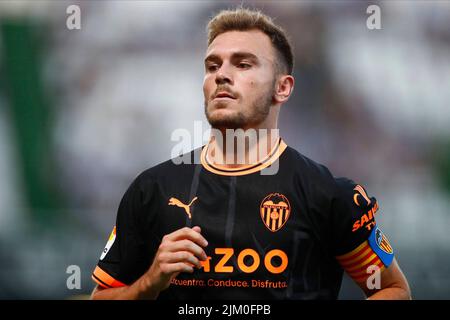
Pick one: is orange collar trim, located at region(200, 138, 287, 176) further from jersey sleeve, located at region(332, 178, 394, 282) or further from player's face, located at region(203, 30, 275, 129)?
jersey sleeve, located at region(332, 178, 394, 282)

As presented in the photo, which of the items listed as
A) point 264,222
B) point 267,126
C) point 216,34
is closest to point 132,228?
point 264,222

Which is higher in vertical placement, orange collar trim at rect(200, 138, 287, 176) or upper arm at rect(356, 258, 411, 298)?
orange collar trim at rect(200, 138, 287, 176)

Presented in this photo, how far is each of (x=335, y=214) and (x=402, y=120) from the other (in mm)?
2344

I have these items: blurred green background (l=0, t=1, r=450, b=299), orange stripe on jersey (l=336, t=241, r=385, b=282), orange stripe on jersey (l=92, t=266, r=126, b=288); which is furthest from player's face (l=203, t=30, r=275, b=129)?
blurred green background (l=0, t=1, r=450, b=299)

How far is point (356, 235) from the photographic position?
2947 millimetres

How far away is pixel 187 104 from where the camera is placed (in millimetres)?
4828

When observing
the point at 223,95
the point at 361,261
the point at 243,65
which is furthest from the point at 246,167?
the point at 361,261

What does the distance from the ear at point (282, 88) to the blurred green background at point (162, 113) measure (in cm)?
155

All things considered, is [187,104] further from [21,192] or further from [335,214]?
[335,214]

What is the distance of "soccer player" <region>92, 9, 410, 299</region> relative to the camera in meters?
2.84

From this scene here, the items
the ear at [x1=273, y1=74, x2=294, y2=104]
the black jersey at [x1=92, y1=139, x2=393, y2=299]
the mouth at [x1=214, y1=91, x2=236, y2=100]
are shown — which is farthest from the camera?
the ear at [x1=273, y1=74, x2=294, y2=104]

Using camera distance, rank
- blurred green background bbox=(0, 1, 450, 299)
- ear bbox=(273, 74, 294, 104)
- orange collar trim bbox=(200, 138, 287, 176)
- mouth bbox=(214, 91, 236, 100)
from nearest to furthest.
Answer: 1. mouth bbox=(214, 91, 236, 100)
2. orange collar trim bbox=(200, 138, 287, 176)
3. ear bbox=(273, 74, 294, 104)
4. blurred green background bbox=(0, 1, 450, 299)

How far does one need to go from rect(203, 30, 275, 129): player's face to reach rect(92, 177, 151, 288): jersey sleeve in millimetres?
616

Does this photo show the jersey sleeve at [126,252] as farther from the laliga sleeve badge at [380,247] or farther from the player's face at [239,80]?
the laliga sleeve badge at [380,247]
